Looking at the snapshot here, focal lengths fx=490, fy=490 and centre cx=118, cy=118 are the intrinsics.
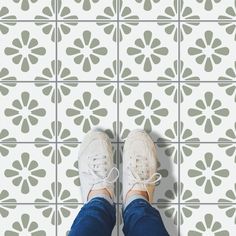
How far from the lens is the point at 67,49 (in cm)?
137

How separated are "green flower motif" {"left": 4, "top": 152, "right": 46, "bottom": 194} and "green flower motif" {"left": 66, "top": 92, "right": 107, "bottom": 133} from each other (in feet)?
0.57

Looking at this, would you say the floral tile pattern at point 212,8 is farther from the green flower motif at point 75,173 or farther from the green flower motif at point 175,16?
the green flower motif at point 75,173

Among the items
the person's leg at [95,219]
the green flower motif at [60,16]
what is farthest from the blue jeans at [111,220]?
the green flower motif at [60,16]

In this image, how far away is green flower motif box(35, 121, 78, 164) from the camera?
1.38 metres

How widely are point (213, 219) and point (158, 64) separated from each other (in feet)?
1.53

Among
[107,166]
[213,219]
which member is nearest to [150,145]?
[107,166]

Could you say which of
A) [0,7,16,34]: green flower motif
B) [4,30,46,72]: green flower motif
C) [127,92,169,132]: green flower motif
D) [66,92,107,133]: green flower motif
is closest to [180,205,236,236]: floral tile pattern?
[127,92,169,132]: green flower motif

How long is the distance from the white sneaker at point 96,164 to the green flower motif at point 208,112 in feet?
0.85

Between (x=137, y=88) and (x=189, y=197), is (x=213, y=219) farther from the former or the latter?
(x=137, y=88)

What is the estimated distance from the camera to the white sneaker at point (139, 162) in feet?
4.42

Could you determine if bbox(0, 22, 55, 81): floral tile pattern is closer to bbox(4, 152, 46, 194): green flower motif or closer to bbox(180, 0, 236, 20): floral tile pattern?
bbox(4, 152, 46, 194): green flower motif

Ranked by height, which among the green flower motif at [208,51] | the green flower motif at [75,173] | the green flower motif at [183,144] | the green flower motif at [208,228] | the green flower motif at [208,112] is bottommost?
the green flower motif at [208,228]

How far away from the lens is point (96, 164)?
1369 mm

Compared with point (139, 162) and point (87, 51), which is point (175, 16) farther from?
point (139, 162)
